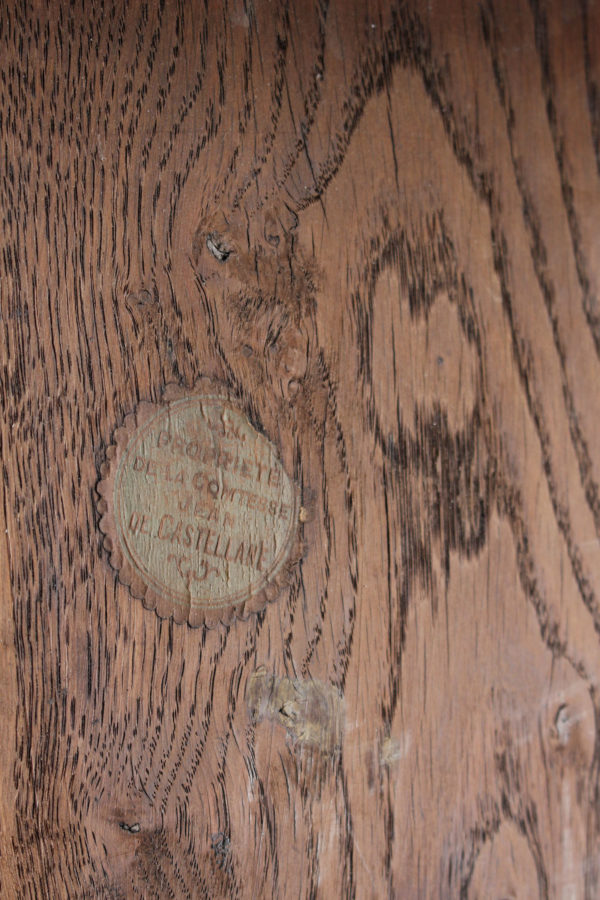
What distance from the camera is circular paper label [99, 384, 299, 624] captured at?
1.94 ft

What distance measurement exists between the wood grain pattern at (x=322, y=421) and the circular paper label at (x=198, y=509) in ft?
0.05

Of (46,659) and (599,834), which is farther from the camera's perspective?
(599,834)

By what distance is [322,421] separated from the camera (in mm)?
634

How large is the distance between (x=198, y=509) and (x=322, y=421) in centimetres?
11

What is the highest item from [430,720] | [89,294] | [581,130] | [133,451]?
[581,130]

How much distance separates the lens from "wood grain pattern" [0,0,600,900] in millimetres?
581

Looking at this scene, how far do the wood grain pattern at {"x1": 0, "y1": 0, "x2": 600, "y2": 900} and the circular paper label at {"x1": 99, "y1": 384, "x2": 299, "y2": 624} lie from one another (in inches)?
0.6

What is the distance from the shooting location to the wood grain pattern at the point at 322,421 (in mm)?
581

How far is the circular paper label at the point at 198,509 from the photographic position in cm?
59

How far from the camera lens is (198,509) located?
0.61 m

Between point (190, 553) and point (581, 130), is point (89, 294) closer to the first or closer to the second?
point (190, 553)

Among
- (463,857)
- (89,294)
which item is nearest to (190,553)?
(89,294)

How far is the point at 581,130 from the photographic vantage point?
655 millimetres

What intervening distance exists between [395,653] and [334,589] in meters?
0.07
